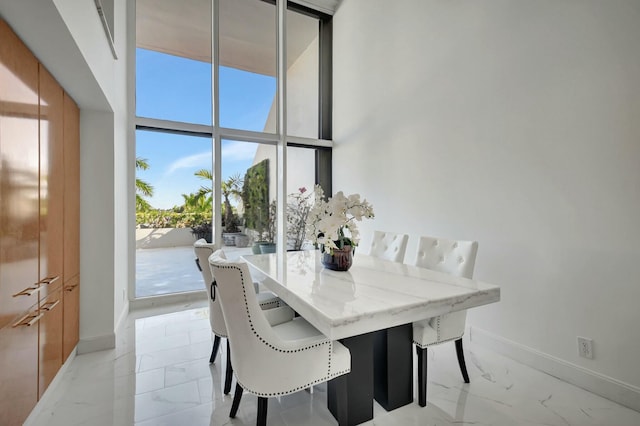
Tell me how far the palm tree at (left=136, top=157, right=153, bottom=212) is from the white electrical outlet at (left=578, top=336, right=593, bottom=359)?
446cm

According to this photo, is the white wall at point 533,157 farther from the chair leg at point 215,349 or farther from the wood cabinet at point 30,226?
the wood cabinet at point 30,226

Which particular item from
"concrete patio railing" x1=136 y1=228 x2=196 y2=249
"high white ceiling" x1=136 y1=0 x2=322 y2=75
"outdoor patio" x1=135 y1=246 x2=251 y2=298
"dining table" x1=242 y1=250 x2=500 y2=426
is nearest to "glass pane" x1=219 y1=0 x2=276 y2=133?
"high white ceiling" x1=136 y1=0 x2=322 y2=75

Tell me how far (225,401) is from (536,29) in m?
3.48

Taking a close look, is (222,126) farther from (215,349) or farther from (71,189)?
(215,349)

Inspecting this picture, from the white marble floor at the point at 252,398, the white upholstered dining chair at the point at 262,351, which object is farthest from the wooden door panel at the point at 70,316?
the white upholstered dining chair at the point at 262,351

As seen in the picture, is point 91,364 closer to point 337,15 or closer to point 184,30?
point 184,30

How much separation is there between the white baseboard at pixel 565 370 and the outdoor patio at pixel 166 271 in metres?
2.92

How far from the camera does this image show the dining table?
50.1 inches

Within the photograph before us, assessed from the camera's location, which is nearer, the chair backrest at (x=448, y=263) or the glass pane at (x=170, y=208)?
the chair backrest at (x=448, y=263)

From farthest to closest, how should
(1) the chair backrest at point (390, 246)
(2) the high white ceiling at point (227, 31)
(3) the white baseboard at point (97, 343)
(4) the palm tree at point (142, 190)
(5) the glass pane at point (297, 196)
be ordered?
(5) the glass pane at point (297, 196)
(2) the high white ceiling at point (227, 31)
(4) the palm tree at point (142, 190)
(1) the chair backrest at point (390, 246)
(3) the white baseboard at point (97, 343)

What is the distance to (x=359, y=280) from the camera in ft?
6.00

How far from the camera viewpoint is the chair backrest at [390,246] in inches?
102

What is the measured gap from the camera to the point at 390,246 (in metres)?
2.73

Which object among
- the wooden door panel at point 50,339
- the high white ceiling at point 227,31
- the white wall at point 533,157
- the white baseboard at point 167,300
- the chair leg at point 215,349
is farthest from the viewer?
the high white ceiling at point 227,31
